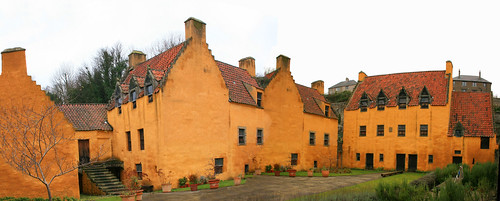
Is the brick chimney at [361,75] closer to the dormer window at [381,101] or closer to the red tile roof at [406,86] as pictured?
the red tile roof at [406,86]

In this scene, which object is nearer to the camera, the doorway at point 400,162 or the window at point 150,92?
the window at point 150,92

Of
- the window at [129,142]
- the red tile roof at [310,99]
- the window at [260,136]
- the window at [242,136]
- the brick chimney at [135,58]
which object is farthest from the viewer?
the red tile roof at [310,99]

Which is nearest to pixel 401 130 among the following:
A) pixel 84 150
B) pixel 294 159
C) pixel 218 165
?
pixel 294 159

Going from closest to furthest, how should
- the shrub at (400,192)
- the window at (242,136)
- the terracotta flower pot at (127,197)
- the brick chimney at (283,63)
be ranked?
the shrub at (400,192) < the terracotta flower pot at (127,197) < the window at (242,136) < the brick chimney at (283,63)

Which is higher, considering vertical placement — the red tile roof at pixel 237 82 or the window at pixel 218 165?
the red tile roof at pixel 237 82

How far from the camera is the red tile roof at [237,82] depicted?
23.8 meters

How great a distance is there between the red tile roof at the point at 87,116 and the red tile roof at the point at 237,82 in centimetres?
1010

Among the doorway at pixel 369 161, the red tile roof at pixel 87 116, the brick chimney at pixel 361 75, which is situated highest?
the brick chimney at pixel 361 75

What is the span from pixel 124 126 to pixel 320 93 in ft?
71.1

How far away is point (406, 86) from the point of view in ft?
103

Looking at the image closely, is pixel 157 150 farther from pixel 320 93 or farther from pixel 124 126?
pixel 320 93

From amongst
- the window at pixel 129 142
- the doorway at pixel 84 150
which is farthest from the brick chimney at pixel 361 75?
the doorway at pixel 84 150

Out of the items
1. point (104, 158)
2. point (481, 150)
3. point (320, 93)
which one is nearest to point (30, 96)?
point (104, 158)

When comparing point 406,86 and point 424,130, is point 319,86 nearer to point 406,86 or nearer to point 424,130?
point 406,86
